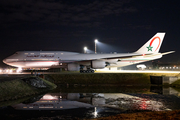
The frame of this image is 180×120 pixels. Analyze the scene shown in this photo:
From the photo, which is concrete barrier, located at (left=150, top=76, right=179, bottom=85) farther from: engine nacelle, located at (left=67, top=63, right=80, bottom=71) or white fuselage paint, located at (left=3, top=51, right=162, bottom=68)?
engine nacelle, located at (left=67, top=63, right=80, bottom=71)

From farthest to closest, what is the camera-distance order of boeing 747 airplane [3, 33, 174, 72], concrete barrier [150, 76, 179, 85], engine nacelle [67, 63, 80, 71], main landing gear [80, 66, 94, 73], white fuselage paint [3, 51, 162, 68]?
main landing gear [80, 66, 94, 73], white fuselage paint [3, 51, 162, 68], engine nacelle [67, 63, 80, 71], boeing 747 airplane [3, 33, 174, 72], concrete barrier [150, 76, 179, 85]

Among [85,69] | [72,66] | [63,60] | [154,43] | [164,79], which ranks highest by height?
[154,43]

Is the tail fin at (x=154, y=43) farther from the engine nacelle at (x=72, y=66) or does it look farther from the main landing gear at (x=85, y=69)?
the engine nacelle at (x=72, y=66)

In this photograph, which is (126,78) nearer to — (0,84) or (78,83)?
(78,83)

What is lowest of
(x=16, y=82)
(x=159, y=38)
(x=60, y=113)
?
(x=60, y=113)

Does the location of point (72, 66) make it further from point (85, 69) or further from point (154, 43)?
point (154, 43)

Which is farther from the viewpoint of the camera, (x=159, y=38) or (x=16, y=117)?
(x=159, y=38)

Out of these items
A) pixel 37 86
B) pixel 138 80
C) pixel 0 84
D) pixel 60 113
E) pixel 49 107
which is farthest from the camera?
pixel 138 80

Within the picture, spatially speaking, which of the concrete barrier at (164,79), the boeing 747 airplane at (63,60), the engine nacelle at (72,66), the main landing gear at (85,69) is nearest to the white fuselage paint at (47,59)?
the boeing 747 airplane at (63,60)

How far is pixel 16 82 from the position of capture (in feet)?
63.9

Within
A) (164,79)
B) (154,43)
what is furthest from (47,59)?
(154,43)

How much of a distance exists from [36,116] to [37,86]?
11.1 meters

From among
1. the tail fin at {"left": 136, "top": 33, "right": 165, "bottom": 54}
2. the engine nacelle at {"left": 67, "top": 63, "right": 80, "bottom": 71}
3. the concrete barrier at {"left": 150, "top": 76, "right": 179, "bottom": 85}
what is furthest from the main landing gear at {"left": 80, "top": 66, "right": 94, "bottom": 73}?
the tail fin at {"left": 136, "top": 33, "right": 165, "bottom": 54}

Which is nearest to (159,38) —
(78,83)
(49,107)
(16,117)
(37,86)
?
(78,83)
